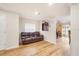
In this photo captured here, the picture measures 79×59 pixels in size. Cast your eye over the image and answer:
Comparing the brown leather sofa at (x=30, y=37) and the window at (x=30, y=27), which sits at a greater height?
the window at (x=30, y=27)

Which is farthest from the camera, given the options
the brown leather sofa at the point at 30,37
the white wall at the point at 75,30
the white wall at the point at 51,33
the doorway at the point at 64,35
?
the white wall at the point at 51,33

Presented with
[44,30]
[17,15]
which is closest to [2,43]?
[17,15]

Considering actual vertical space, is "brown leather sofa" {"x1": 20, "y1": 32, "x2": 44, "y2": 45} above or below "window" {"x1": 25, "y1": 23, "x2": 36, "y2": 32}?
below

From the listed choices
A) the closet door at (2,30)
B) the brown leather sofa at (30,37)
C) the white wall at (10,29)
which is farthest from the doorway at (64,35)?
the closet door at (2,30)

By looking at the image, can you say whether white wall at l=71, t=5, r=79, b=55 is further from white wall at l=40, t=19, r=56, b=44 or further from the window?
the window

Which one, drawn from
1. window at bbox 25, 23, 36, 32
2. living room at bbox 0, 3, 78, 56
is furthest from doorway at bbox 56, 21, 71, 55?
window at bbox 25, 23, 36, 32

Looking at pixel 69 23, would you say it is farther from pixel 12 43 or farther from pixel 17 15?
pixel 12 43

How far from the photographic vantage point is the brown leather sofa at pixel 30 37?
236 cm

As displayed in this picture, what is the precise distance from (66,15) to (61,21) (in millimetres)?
185

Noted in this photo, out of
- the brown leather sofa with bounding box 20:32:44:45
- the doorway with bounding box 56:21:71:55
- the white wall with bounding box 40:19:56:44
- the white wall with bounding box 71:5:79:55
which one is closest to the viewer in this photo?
the white wall with bounding box 71:5:79:55

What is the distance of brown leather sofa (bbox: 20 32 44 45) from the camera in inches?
92.9

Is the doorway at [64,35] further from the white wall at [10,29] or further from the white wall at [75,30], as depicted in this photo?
the white wall at [10,29]

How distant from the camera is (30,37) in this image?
2480mm

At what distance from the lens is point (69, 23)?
214cm
